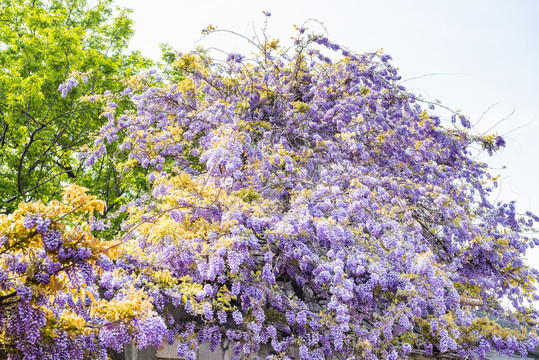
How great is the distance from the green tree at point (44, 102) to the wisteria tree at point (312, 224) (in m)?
5.93

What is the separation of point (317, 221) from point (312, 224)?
0.21 m

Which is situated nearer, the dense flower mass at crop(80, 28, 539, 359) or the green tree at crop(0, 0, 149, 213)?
the dense flower mass at crop(80, 28, 539, 359)

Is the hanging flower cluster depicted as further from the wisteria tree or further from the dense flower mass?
the dense flower mass

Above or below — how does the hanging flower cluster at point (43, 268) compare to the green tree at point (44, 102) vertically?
below

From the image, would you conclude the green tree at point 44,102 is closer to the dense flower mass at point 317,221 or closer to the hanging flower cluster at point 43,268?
the dense flower mass at point 317,221

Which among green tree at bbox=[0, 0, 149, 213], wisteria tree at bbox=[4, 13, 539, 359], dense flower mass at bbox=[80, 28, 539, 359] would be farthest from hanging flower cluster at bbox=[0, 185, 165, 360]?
green tree at bbox=[0, 0, 149, 213]

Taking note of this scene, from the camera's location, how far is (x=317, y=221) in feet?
17.8

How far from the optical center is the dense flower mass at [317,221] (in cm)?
488

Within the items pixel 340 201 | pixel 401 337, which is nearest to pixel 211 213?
pixel 340 201

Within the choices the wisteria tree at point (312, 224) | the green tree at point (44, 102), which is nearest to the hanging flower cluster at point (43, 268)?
the wisteria tree at point (312, 224)

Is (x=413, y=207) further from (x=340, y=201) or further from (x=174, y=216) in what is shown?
(x=174, y=216)

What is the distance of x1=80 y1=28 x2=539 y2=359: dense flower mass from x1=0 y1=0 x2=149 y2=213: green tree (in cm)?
581

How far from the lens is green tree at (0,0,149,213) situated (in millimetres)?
13305

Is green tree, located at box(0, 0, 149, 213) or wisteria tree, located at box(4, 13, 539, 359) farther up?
green tree, located at box(0, 0, 149, 213)
